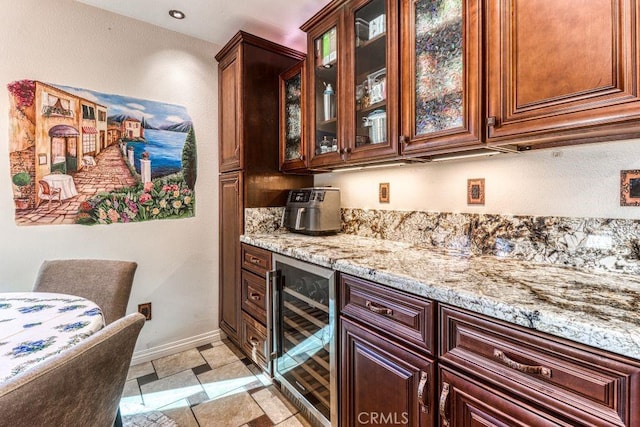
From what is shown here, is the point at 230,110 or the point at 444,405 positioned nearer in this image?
the point at 444,405

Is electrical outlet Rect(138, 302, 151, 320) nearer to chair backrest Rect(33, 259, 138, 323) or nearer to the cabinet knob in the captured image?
chair backrest Rect(33, 259, 138, 323)

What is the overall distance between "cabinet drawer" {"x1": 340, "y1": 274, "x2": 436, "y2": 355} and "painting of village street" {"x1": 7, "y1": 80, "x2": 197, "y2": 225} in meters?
1.67

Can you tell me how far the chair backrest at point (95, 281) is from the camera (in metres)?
1.43

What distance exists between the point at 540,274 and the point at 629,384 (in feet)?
1.67

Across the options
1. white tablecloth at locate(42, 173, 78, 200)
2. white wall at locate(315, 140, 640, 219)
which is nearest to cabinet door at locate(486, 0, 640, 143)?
white wall at locate(315, 140, 640, 219)

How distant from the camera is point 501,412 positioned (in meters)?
0.81

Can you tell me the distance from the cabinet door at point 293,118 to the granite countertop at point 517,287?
85 cm

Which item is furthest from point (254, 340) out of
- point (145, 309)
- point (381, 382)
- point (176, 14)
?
point (176, 14)

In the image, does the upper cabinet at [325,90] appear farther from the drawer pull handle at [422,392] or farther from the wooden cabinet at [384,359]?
the drawer pull handle at [422,392]

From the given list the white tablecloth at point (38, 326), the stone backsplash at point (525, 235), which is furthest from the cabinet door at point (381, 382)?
the white tablecloth at point (38, 326)

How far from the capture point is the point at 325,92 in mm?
1932

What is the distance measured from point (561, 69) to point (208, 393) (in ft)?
7.75

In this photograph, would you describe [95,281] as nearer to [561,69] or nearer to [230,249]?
[230,249]

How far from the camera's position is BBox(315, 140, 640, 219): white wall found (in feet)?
3.66
